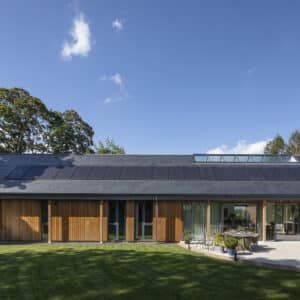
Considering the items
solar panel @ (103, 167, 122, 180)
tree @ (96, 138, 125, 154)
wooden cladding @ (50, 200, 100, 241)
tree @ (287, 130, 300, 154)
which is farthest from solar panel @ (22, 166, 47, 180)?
tree @ (287, 130, 300, 154)

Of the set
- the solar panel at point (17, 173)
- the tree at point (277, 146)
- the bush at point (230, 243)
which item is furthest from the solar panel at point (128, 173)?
the tree at point (277, 146)

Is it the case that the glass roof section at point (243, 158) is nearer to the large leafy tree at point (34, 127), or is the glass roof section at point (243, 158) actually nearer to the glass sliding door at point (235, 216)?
the glass sliding door at point (235, 216)

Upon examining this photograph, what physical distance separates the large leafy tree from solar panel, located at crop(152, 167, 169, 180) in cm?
2051

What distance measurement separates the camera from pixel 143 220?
1497cm

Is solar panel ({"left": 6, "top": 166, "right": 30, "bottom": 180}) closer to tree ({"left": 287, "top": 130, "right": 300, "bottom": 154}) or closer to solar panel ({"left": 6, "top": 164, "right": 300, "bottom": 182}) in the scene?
solar panel ({"left": 6, "top": 164, "right": 300, "bottom": 182})

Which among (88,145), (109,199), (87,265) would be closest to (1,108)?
(88,145)

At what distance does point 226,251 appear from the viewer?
11.2 m

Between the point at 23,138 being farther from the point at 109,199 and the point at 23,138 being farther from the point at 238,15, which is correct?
the point at 238,15

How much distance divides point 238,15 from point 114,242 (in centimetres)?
1411

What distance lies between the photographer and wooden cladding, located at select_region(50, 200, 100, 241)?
48.3 ft

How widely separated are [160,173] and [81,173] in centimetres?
531

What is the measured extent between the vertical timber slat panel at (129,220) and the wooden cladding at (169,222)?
4.39 ft

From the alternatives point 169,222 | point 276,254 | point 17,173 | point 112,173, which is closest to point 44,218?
point 17,173

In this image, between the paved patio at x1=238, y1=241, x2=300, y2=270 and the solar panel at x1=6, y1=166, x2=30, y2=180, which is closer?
the paved patio at x1=238, y1=241, x2=300, y2=270
